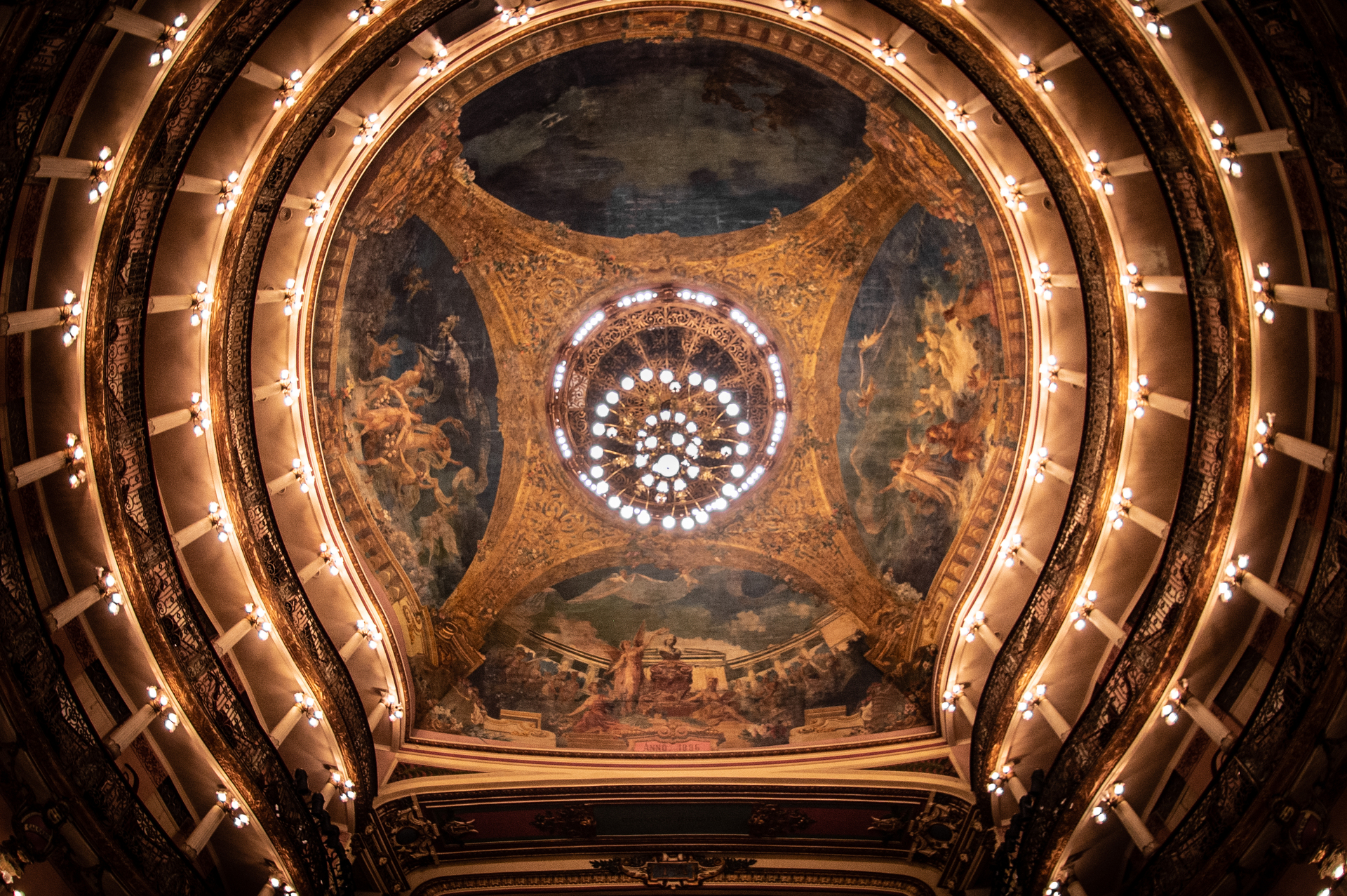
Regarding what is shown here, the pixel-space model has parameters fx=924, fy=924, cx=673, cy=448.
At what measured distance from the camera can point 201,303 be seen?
1517 cm

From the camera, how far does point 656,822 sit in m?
18.8

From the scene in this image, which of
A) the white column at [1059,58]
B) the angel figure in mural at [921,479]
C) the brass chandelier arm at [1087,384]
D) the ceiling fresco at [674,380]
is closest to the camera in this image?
the white column at [1059,58]

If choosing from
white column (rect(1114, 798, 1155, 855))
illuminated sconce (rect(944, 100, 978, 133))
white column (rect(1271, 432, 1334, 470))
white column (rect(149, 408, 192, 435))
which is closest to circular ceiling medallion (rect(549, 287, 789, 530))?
illuminated sconce (rect(944, 100, 978, 133))

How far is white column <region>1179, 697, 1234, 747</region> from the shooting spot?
12.9 metres

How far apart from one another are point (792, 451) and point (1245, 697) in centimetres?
1100

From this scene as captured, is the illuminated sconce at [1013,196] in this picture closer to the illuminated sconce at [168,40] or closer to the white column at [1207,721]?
the white column at [1207,721]

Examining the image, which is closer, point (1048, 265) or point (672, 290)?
point (1048, 265)

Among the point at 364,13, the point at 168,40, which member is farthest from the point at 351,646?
the point at 364,13

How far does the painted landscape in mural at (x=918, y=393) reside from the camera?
19359 mm

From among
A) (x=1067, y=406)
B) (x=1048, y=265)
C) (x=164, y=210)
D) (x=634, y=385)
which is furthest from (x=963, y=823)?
(x=164, y=210)

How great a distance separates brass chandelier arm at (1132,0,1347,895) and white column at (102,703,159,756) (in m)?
14.8

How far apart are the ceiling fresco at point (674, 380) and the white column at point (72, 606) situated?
239 inches

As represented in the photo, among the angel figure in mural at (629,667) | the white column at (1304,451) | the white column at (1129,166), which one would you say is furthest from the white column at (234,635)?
the white column at (1304,451)

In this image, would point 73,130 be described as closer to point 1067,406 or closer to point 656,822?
point 656,822
